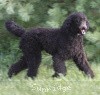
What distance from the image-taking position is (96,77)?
6902mm

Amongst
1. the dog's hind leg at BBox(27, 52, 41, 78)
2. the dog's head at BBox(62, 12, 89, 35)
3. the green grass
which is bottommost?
the dog's hind leg at BBox(27, 52, 41, 78)

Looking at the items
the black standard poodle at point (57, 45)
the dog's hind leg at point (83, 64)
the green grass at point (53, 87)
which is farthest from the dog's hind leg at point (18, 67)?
the dog's hind leg at point (83, 64)

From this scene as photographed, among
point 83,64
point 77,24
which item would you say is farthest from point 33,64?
point 77,24

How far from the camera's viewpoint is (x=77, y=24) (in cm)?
668

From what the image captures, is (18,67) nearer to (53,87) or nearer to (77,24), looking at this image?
(77,24)

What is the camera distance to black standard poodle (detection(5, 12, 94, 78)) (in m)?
6.77

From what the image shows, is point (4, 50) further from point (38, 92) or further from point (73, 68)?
point (38, 92)

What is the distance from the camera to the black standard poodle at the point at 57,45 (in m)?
6.77

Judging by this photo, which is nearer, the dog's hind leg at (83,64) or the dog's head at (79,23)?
the dog's head at (79,23)

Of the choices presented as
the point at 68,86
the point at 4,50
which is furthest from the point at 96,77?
the point at 4,50

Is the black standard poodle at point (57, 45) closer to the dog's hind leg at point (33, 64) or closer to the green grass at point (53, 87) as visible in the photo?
the dog's hind leg at point (33, 64)

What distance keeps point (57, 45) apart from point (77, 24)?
20.0 inches

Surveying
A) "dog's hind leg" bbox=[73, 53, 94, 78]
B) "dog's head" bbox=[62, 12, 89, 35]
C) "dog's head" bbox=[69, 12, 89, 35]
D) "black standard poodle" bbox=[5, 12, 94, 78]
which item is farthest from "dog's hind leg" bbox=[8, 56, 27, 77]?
"dog's head" bbox=[69, 12, 89, 35]

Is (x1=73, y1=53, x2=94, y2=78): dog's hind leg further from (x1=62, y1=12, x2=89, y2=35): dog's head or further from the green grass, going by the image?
(x1=62, y1=12, x2=89, y2=35): dog's head
